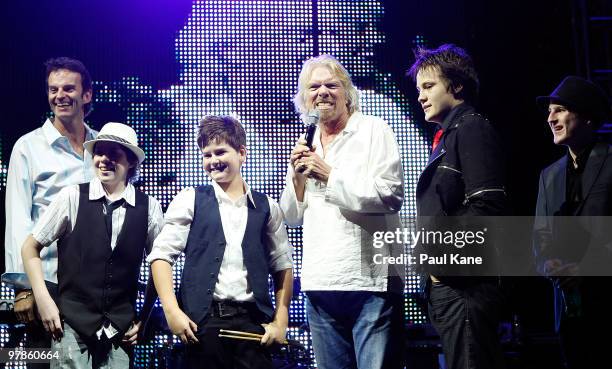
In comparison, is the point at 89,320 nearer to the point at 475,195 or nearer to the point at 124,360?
the point at 124,360

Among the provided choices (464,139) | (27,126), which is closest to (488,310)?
(464,139)

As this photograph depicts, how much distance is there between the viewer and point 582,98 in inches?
120

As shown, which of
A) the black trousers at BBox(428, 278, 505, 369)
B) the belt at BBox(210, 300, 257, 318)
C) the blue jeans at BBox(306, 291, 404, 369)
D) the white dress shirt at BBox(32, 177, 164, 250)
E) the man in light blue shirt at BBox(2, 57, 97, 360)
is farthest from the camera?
the man in light blue shirt at BBox(2, 57, 97, 360)

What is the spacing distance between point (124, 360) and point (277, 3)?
2.17m

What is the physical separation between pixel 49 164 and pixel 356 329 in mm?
1652

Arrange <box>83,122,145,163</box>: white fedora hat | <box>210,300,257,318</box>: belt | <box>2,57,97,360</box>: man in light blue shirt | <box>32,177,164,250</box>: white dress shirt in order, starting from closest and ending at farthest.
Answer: <box>210,300,257,318</box>: belt, <box>32,177,164,250</box>: white dress shirt, <box>83,122,145,163</box>: white fedora hat, <box>2,57,97,360</box>: man in light blue shirt

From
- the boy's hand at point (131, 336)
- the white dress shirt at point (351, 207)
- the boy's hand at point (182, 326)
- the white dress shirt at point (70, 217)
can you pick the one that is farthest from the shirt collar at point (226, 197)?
the boy's hand at point (131, 336)

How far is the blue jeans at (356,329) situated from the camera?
7.71ft

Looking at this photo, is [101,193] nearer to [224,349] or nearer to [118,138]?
[118,138]

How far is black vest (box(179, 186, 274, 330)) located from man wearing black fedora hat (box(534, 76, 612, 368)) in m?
1.23

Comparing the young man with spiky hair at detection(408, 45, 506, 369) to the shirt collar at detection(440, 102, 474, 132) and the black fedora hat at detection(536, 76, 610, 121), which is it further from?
the black fedora hat at detection(536, 76, 610, 121)

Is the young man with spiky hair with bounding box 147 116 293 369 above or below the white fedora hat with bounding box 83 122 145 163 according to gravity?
below

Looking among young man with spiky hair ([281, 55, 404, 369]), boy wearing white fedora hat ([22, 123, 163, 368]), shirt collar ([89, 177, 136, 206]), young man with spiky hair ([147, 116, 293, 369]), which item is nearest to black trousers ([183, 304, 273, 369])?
young man with spiky hair ([147, 116, 293, 369])

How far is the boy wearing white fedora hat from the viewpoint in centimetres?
260
